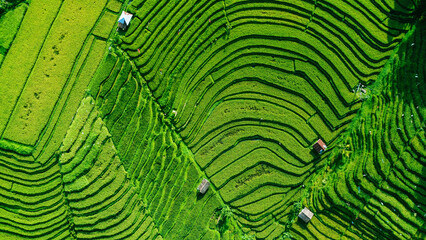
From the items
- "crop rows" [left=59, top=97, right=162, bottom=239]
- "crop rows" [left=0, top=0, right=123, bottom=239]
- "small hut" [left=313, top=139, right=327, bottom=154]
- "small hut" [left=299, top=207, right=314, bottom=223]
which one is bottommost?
"small hut" [left=299, top=207, right=314, bottom=223]

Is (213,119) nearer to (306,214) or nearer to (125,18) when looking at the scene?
(125,18)

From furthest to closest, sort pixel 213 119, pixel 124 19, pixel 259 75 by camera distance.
Answer: pixel 213 119, pixel 259 75, pixel 124 19

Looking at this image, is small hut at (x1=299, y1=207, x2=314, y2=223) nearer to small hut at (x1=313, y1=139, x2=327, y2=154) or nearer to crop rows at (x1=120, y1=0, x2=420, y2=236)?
crop rows at (x1=120, y1=0, x2=420, y2=236)

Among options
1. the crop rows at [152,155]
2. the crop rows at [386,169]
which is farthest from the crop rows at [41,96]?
the crop rows at [386,169]

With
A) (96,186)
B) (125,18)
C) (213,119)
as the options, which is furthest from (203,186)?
(125,18)

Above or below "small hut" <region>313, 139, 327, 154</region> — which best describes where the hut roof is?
above

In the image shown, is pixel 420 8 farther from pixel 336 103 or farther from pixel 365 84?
pixel 336 103

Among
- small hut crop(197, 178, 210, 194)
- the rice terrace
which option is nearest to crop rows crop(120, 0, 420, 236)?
the rice terrace
